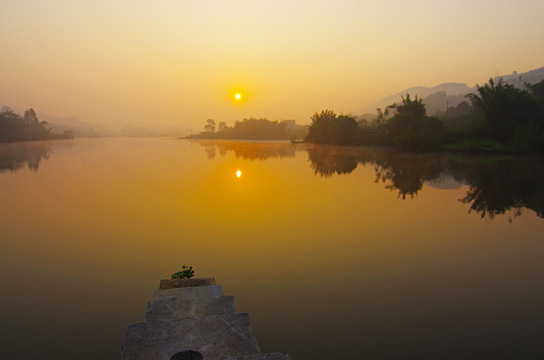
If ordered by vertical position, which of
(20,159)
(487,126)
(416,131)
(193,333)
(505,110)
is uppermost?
(505,110)

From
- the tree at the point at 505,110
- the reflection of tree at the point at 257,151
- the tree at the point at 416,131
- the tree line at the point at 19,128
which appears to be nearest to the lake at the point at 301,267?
the tree at the point at 416,131

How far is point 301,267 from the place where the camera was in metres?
7.33

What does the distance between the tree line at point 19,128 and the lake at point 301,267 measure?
2785 inches

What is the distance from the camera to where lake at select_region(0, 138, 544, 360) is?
4.86 metres

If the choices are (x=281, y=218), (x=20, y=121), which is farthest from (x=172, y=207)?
(x=20, y=121)

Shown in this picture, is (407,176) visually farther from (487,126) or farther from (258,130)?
(258,130)

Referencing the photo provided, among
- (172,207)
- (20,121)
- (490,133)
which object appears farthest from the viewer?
(20,121)

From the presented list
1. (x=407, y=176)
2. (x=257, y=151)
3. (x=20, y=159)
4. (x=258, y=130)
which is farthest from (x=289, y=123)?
(x=407, y=176)

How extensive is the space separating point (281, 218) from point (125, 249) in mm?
4867

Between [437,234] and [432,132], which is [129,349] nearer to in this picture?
[437,234]

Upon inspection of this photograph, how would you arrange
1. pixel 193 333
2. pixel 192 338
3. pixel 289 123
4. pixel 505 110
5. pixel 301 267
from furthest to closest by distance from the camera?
pixel 289 123 < pixel 505 110 < pixel 301 267 < pixel 193 333 < pixel 192 338

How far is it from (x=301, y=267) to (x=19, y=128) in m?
93.9

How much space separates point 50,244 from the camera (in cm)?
874

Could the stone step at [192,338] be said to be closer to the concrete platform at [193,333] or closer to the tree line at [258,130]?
the concrete platform at [193,333]
